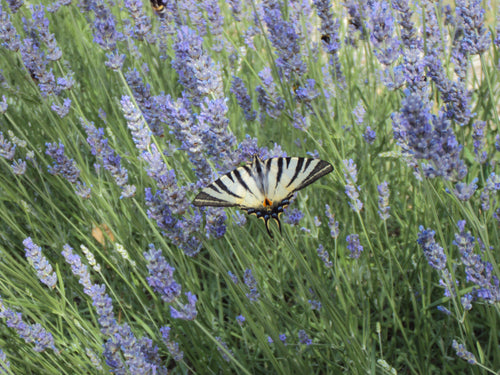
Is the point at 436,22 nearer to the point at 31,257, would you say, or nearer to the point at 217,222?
the point at 217,222

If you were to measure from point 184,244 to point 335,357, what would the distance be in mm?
835

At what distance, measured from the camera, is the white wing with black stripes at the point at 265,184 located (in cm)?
160

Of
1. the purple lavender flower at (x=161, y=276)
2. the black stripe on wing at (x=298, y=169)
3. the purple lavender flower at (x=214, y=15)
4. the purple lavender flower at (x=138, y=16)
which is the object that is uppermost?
the purple lavender flower at (x=214, y=15)

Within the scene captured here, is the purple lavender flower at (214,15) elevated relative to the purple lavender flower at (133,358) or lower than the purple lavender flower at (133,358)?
elevated

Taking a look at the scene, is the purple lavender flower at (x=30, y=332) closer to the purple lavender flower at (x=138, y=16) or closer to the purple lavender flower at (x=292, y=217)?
the purple lavender flower at (x=292, y=217)

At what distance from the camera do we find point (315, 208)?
262 centimetres

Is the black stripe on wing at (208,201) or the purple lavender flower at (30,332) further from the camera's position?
the purple lavender flower at (30,332)

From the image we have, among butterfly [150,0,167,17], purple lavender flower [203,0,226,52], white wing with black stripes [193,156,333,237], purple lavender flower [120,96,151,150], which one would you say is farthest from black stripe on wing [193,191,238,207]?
butterfly [150,0,167,17]

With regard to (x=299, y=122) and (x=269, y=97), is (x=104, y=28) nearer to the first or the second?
(x=269, y=97)

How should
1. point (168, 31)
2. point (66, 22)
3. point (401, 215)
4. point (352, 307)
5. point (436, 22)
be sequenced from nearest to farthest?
point (352, 307) < point (436, 22) < point (401, 215) < point (168, 31) < point (66, 22)

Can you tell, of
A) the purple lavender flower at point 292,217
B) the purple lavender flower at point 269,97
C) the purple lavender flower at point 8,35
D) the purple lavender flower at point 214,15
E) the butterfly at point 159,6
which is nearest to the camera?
the purple lavender flower at point 292,217

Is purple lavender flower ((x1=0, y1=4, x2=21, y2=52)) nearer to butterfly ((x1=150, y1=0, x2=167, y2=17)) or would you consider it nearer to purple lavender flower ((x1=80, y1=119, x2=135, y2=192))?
purple lavender flower ((x1=80, y1=119, x2=135, y2=192))

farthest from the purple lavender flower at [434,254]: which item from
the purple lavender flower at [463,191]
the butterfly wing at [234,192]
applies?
the butterfly wing at [234,192]

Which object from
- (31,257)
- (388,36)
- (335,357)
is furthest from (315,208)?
(31,257)
